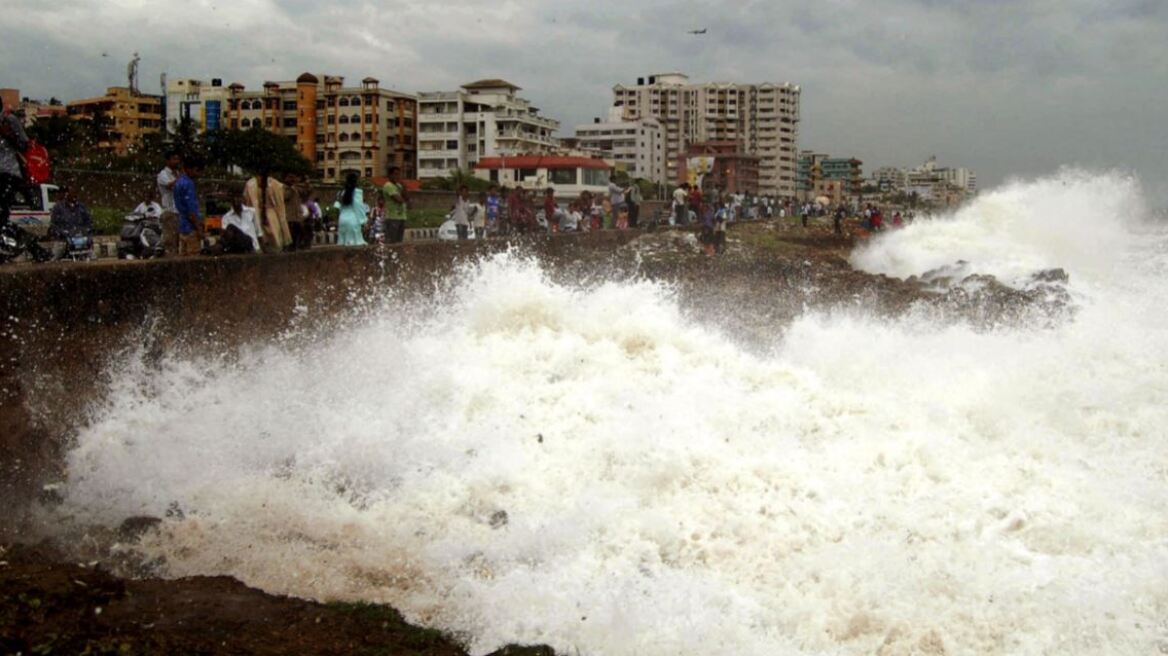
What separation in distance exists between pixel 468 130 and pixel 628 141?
3223 cm

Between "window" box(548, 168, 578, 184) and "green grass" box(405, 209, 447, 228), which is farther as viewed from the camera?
"window" box(548, 168, 578, 184)

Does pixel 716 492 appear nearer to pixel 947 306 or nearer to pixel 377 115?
pixel 947 306

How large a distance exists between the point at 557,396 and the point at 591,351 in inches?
40.1

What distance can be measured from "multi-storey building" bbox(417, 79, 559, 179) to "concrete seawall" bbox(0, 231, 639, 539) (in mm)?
63955

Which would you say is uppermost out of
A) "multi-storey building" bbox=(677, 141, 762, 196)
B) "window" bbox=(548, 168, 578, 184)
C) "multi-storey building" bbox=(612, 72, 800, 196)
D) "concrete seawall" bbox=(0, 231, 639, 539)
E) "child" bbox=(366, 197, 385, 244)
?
"multi-storey building" bbox=(612, 72, 800, 196)

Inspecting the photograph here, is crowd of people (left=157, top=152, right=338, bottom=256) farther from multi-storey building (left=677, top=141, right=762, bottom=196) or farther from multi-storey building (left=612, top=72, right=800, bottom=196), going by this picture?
multi-storey building (left=612, top=72, right=800, bottom=196)

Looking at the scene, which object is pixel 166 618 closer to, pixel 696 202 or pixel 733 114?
pixel 696 202

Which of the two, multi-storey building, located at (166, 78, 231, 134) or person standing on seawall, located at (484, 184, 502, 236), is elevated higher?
multi-storey building, located at (166, 78, 231, 134)

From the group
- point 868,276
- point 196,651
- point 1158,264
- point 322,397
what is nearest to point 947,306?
point 868,276

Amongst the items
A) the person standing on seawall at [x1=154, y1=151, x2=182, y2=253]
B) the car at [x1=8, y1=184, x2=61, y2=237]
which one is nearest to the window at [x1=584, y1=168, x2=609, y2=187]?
the car at [x1=8, y1=184, x2=61, y2=237]

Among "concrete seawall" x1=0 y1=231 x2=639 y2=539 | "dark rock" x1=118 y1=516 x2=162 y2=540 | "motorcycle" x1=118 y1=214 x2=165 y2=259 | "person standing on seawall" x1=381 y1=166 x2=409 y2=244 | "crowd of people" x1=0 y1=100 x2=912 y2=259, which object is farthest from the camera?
"person standing on seawall" x1=381 y1=166 x2=409 y2=244

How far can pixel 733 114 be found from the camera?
136m

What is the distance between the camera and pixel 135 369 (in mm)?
7039

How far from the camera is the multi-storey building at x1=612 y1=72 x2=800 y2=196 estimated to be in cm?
13038
